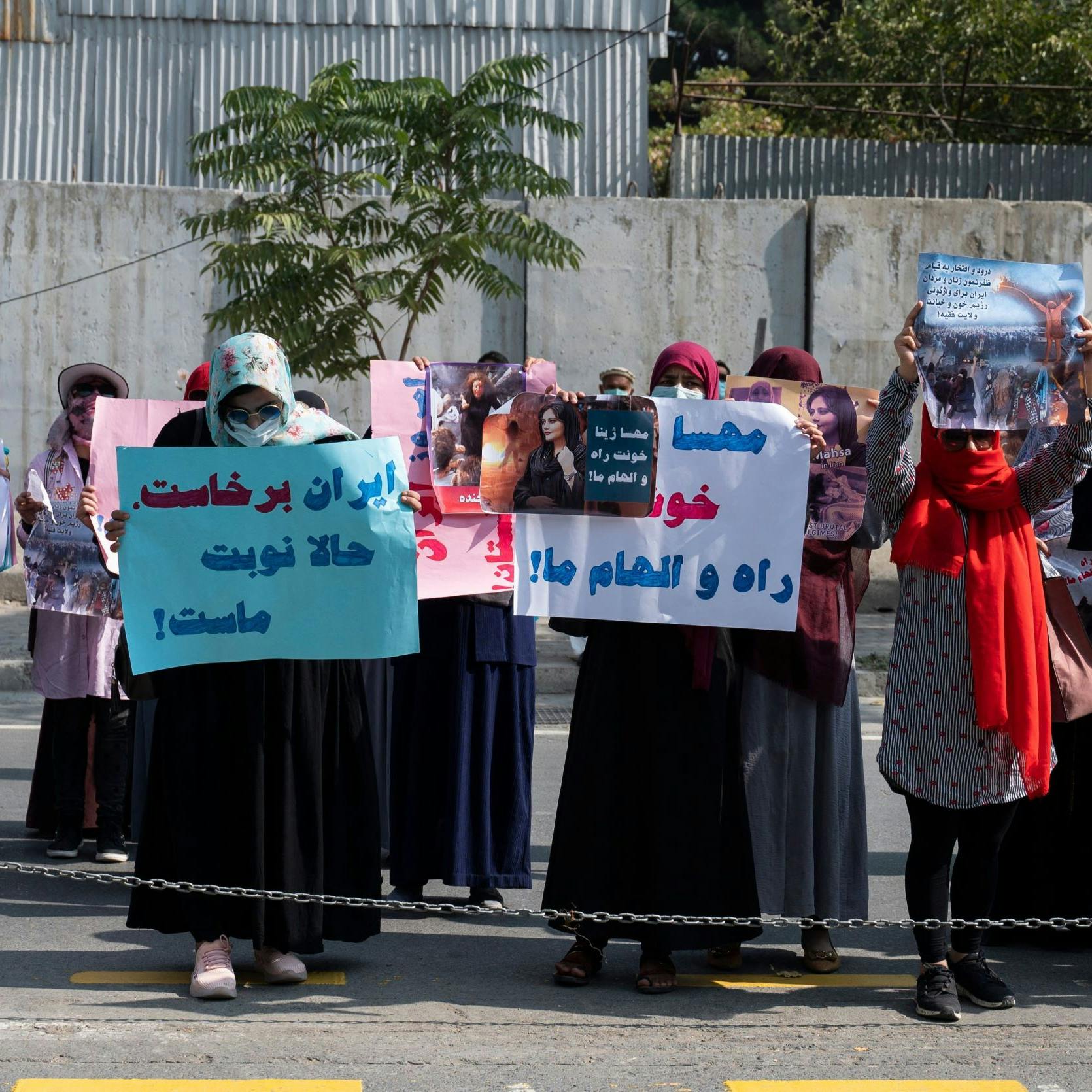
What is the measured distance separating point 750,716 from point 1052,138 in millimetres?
16278

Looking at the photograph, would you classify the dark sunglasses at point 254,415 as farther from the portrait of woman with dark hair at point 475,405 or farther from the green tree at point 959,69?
the green tree at point 959,69

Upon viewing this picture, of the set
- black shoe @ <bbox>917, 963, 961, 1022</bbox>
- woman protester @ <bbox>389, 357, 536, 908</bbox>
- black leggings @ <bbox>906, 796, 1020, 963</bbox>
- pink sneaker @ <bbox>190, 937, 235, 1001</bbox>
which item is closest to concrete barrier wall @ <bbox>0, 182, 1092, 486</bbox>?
woman protester @ <bbox>389, 357, 536, 908</bbox>

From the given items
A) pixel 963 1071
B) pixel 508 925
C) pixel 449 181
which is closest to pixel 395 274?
pixel 449 181

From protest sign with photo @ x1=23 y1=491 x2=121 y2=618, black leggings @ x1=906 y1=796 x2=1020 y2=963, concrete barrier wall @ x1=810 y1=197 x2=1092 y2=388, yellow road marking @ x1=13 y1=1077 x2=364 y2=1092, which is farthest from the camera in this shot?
concrete barrier wall @ x1=810 y1=197 x2=1092 y2=388

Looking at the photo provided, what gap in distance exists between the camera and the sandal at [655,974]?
475 cm

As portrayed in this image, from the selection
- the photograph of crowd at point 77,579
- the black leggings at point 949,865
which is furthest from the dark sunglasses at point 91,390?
the black leggings at point 949,865

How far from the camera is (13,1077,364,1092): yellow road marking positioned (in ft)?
12.8

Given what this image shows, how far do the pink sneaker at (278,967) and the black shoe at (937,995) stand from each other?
6.08 feet

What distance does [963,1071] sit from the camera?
414 centimetres

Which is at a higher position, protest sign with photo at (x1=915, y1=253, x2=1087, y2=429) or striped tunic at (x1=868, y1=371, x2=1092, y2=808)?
protest sign with photo at (x1=915, y1=253, x2=1087, y2=429)

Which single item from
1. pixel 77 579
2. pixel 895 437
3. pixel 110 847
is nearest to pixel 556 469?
pixel 895 437

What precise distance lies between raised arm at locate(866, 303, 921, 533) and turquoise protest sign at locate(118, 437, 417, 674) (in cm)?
142

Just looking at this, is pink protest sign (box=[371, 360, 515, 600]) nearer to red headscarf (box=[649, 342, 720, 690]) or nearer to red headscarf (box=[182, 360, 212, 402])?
red headscarf (box=[649, 342, 720, 690])

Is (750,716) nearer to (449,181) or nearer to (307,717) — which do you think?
(307,717)
